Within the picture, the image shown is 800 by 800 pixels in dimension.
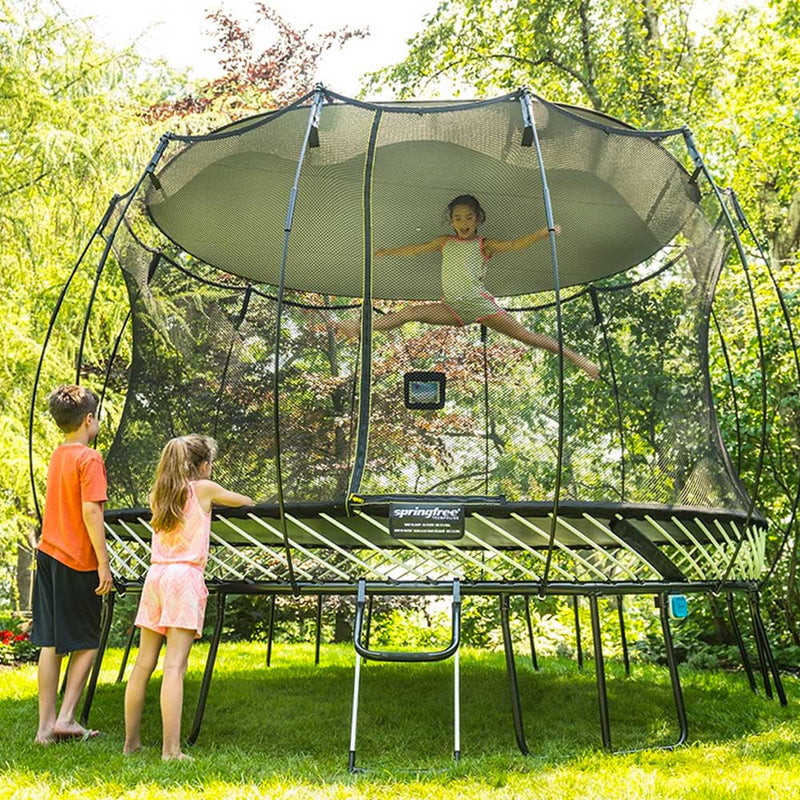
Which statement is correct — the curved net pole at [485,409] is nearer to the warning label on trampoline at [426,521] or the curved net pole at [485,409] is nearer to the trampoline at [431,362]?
the trampoline at [431,362]

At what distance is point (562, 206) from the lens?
4598mm

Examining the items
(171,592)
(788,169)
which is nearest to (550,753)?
(171,592)

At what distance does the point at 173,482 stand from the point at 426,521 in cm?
84

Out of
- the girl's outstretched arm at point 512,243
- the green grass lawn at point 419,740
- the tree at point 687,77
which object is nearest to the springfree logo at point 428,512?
the green grass lawn at point 419,740

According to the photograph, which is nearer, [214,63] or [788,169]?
[788,169]

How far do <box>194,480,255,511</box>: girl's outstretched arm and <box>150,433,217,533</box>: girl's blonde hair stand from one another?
0.16 feet

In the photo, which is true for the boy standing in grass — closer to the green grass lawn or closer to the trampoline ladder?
the green grass lawn

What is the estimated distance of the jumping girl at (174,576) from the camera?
2.99 m

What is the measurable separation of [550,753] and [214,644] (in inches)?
46.1

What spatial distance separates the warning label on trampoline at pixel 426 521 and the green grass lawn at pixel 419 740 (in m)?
0.71

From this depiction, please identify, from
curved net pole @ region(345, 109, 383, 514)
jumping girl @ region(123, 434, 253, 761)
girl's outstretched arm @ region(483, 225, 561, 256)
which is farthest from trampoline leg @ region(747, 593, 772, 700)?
jumping girl @ region(123, 434, 253, 761)

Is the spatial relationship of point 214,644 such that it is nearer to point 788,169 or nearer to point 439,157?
point 439,157

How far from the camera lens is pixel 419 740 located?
3398 mm

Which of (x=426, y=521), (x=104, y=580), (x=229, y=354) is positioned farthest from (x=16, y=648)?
(x=426, y=521)
